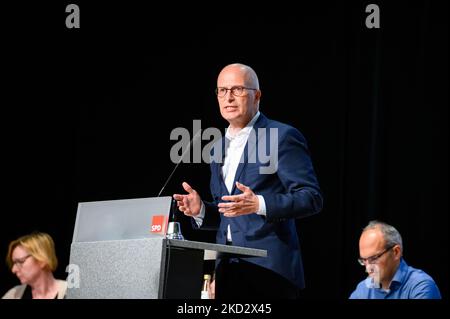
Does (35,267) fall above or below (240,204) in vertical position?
below

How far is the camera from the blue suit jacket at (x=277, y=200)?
2.58 m

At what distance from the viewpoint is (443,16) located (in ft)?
14.0

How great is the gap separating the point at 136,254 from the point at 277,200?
53 cm

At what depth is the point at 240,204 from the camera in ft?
7.91

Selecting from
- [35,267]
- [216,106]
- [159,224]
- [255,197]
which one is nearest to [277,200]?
[255,197]

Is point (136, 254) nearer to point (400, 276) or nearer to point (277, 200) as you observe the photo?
point (277, 200)

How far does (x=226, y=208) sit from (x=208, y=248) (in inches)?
5.9

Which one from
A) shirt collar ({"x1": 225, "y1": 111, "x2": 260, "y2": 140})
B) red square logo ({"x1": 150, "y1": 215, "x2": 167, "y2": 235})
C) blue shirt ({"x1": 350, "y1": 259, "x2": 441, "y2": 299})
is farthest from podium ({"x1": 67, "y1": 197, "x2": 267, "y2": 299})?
blue shirt ({"x1": 350, "y1": 259, "x2": 441, "y2": 299})

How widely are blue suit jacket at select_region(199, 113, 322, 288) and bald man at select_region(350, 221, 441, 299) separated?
3.58 ft

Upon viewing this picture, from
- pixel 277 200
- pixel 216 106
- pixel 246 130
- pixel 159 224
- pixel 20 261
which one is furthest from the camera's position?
pixel 216 106

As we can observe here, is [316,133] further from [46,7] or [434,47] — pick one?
[46,7]

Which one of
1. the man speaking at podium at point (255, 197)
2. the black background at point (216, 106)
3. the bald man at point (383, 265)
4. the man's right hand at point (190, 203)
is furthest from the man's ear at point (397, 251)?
the man's right hand at point (190, 203)

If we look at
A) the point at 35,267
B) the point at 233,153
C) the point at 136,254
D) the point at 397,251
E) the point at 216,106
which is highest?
the point at 216,106

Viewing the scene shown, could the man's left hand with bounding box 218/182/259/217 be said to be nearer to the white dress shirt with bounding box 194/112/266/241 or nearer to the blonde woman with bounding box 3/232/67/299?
the white dress shirt with bounding box 194/112/266/241
